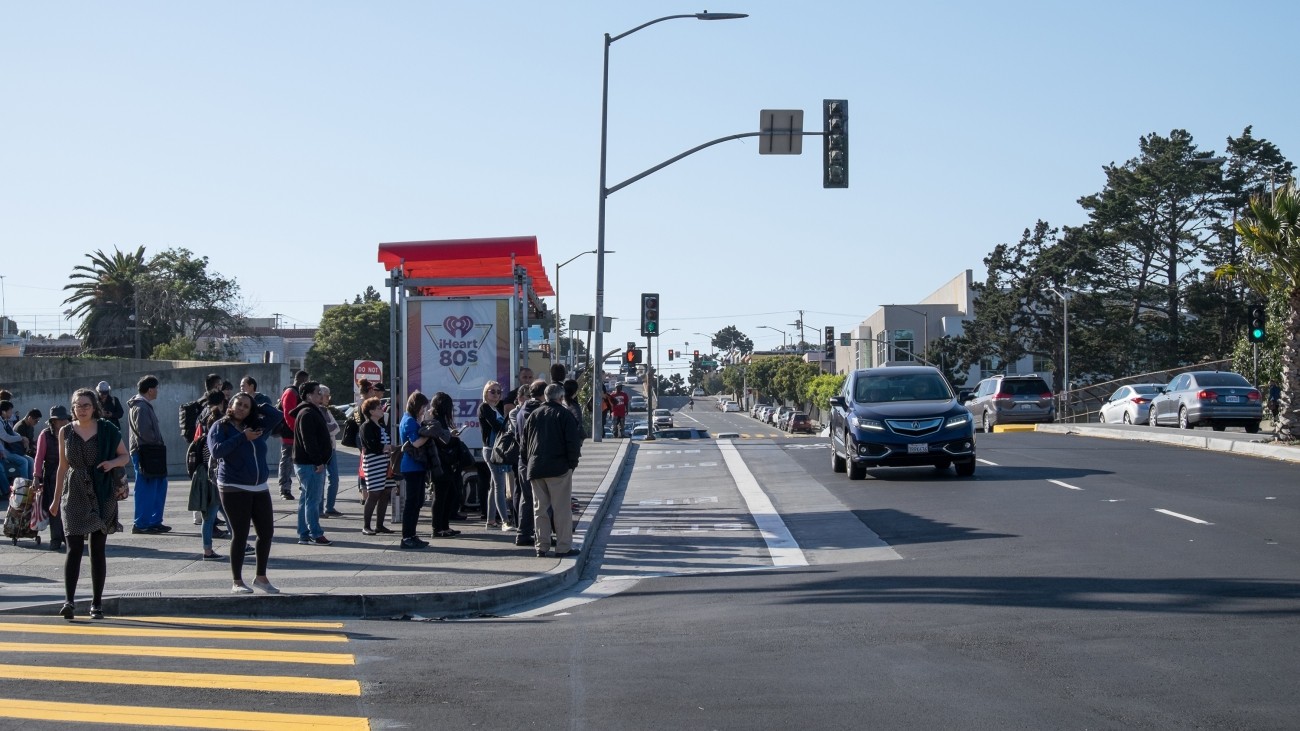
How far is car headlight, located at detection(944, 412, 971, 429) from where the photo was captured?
20.6m

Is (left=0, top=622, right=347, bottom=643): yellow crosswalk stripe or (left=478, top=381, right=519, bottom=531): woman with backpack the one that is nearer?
(left=0, top=622, right=347, bottom=643): yellow crosswalk stripe

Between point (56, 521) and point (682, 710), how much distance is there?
9746 millimetres

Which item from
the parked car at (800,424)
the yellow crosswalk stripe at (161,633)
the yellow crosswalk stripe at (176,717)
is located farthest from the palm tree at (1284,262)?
the parked car at (800,424)

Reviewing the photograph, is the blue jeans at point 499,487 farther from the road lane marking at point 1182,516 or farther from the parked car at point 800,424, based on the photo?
the parked car at point 800,424

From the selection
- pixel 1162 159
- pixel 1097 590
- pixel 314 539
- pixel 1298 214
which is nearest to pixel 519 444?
pixel 314 539

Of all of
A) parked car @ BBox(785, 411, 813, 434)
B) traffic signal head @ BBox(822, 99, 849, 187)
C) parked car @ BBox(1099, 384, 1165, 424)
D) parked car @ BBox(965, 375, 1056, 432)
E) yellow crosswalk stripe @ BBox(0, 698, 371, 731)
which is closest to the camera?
yellow crosswalk stripe @ BBox(0, 698, 371, 731)

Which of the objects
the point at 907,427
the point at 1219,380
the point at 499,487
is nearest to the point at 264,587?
the point at 499,487

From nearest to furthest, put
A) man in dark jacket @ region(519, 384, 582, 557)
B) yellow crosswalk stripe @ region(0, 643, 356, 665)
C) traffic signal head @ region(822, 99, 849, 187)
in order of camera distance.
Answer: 1. yellow crosswalk stripe @ region(0, 643, 356, 665)
2. man in dark jacket @ region(519, 384, 582, 557)
3. traffic signal head @ region(822, 99, 849, 187)

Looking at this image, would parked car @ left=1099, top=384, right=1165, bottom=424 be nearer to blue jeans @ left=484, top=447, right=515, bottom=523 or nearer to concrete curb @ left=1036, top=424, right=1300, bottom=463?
concrete curb @ left=1036, top=424, right=1300, bottom=463

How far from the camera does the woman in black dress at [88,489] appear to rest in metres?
10.4

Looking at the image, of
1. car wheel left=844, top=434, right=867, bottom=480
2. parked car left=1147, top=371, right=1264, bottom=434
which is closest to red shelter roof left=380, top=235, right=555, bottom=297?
car wheel left=844, top=434, right=867, bottom=480

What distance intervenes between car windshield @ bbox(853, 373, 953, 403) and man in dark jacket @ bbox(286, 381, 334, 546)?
10.2m

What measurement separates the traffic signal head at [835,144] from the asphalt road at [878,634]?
27.5 feet

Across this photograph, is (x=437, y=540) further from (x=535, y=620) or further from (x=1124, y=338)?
(x=1124, y=338)
